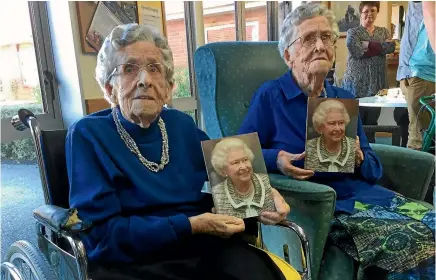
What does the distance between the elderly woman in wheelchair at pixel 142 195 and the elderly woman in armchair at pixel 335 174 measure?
0.21m

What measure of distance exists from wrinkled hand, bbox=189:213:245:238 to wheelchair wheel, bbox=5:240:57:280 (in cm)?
37

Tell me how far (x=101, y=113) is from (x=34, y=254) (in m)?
0.42

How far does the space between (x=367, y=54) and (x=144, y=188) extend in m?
2.41

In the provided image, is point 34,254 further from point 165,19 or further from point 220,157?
point 165,19

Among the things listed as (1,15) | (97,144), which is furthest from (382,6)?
(97,144)

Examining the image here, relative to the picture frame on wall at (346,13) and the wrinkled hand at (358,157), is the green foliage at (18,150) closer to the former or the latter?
the wrinkled hand at (358,157)

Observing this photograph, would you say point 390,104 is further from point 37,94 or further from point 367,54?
point 37,94

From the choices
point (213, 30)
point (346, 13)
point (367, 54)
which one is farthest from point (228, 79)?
point (346, 13)

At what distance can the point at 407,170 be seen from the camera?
4.78 feet

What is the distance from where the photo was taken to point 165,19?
7.98ft

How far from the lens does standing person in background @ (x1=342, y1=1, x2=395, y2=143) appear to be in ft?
9.26

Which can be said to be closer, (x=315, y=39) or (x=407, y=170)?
(x=315, y=39)

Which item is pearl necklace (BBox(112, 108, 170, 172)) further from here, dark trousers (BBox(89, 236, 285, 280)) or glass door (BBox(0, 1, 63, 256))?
glass door (BBox(0, 1, 63, 256))

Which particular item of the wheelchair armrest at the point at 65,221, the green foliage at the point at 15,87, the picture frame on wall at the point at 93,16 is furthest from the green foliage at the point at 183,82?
the wheelchair armrest at the point at 65,221
